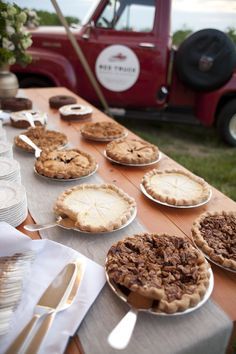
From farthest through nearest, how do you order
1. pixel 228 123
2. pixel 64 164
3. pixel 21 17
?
1. pixel 228 123
2. pixel 21 17
3. pixel 64 164

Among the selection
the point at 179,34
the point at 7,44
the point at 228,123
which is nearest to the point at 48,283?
the point at 7,44

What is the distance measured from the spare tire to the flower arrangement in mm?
2006

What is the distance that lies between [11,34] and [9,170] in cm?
153

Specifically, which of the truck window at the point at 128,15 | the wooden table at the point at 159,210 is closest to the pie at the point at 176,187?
the wooden table at the point at 159,210

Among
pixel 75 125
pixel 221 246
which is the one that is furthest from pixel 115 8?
pixel 221 246

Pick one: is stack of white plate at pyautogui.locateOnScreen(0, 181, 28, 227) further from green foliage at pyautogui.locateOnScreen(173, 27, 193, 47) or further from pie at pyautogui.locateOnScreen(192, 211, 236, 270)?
green foliage at pyautogui.locateOnScreen(173, 27, 193, 47)

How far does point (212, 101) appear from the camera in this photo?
4.04 metres

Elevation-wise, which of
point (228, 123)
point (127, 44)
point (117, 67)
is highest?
point (127, 44)

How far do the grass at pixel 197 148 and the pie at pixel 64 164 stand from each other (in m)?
1.87

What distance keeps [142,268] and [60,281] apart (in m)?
0.23

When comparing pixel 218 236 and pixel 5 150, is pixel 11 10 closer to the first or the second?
pixel 5 150

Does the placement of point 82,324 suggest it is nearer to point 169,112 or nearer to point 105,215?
point 105,215

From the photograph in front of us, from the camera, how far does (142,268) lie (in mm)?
908

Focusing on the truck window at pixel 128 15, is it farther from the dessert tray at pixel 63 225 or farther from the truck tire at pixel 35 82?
the dessert tray at pixel 63 225
